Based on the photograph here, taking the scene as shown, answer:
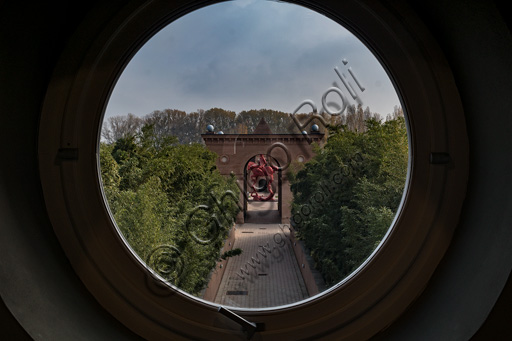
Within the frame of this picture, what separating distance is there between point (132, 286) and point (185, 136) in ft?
2.12

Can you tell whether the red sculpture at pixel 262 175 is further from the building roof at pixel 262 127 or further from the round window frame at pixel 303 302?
the round window frame at pixel 303 302

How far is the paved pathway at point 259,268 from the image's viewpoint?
1.87 metres

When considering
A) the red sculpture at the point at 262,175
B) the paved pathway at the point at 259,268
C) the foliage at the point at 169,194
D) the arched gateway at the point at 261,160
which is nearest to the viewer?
the foliage at the point at 169,194

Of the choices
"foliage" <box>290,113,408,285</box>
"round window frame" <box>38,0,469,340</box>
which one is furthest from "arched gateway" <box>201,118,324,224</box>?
"round window frame" <box>38,0,469,340</box>

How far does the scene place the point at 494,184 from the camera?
1.69ft

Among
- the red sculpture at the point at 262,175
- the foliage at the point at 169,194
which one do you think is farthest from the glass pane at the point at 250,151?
the red sculpture at the point at 262,175

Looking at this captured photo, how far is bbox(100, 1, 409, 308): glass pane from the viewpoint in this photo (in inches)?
37.1

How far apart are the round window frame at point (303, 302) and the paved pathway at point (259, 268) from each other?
A: 127 cm

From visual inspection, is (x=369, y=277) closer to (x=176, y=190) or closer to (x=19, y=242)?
(x=19, y=242)

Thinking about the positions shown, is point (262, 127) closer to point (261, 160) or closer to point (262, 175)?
point (261, 160)

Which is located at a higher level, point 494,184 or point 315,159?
point 315,159

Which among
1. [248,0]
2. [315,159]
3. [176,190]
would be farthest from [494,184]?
[176,190]

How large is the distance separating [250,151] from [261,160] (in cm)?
106

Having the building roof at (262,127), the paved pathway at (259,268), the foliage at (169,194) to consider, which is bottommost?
the paved pathway at (259,268)
